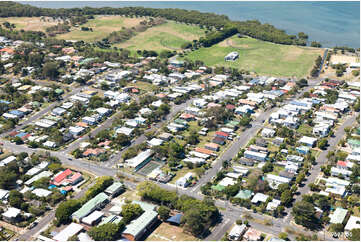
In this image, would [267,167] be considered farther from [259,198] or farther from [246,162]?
[259,198]

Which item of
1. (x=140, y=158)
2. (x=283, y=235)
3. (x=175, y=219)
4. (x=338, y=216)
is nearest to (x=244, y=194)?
(x=283, y=235)

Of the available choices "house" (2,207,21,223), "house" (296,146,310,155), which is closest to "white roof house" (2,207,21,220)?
"house" (2,207,21,223)

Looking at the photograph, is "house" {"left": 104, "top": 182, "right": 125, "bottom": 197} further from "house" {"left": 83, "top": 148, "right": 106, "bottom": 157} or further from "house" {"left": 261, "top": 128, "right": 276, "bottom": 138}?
"house" {"left": 261, "top": 128, "right": 276, "bottom": 138}

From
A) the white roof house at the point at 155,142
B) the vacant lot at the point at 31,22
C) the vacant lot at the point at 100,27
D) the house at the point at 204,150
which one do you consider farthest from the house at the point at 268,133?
the vacant lot at the point at 31,22

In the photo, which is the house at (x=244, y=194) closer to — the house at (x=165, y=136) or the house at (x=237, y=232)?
the house at (x=237, y=232)

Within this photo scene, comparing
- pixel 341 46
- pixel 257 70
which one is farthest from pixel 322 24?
pixel 257 70
